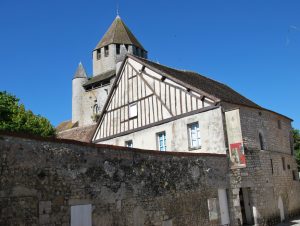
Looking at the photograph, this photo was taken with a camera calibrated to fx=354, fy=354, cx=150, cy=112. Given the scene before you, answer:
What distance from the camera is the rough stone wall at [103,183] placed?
7.42m

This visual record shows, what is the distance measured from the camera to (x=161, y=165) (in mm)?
10867

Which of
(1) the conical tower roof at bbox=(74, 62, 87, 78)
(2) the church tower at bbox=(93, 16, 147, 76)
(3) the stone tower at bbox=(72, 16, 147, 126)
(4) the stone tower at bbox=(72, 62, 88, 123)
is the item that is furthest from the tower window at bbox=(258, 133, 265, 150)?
(1) the conical tower roof at bbox=(74, 62, 87, 78)

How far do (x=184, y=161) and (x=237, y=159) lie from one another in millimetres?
3005

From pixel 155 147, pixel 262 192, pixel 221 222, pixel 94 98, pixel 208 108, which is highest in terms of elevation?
pixel 94 98

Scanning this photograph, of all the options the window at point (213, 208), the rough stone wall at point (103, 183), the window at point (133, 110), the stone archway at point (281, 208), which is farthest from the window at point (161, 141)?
the stone archway at point (281, 208)

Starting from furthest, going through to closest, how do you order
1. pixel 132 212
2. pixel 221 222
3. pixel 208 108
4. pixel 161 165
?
pixel 208 108 < pixel 221 222 < pixel 161 165 < pixel 132 212

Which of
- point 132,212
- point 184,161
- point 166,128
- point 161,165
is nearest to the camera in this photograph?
point 132,212

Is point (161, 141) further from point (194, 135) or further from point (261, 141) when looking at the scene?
point (261, 141)

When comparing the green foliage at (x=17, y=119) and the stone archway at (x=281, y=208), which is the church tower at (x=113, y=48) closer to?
the green foliage at (x=17, y=119)

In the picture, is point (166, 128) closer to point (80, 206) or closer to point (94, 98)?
point (80, 206)

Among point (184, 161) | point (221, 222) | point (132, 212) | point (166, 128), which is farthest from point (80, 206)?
point (166, 128)

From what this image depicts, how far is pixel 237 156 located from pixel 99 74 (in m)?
30.7

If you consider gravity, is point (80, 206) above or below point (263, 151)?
below

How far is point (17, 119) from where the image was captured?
19.5 metres
